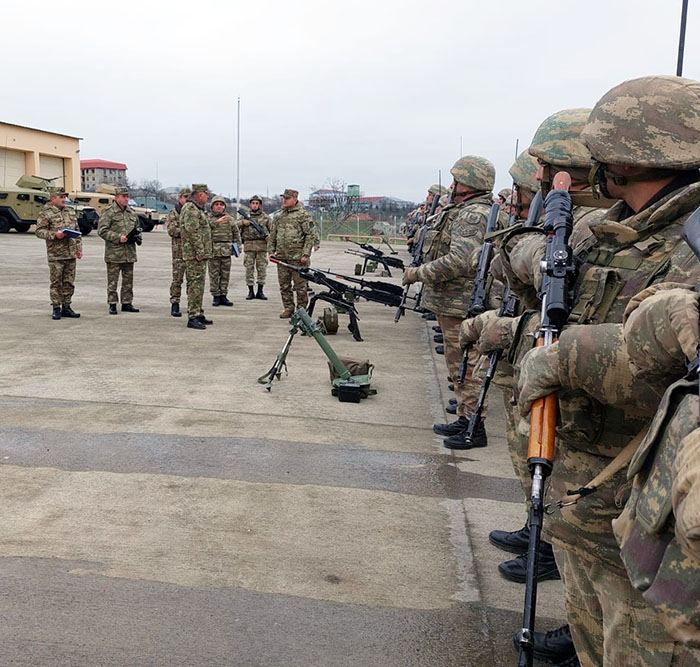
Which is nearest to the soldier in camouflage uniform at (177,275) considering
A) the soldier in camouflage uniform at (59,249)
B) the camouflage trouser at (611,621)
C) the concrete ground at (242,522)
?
the soldier in camouflage uniform at (59,249)

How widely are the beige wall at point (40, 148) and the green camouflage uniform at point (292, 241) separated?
3101cm

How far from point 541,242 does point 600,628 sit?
1.28 m

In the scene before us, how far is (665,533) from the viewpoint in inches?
54.7

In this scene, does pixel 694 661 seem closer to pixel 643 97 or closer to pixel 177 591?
pixel 643 97

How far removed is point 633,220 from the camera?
2.09 m

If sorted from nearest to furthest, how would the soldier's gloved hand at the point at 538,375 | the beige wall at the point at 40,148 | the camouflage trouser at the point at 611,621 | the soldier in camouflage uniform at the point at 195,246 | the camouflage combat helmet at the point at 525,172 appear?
the camouflage trouser at the point at 611,621, the soldier's gloved hand at the point at 538,375, the camouflage combat helmet at the point at 525,172, the soldier in camouflage uniform at the point at 195,246, the beige wall at the point at 40,148

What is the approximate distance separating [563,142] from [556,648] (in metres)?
1.93

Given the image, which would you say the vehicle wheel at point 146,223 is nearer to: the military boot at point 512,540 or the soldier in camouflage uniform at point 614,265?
the military boot at point 512,540

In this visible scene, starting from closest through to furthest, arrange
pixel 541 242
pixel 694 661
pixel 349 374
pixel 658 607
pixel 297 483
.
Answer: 1. pixel 658 607
2. pixel 694 661
3. pixel 541 242
4. pixel 297 483
5. pixel 349 374

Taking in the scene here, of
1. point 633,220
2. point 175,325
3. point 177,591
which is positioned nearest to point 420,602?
point 177,591

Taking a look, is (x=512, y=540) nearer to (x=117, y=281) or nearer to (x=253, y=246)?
(x=117, y=281)

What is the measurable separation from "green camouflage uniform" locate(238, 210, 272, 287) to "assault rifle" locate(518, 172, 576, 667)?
10596 millimetres

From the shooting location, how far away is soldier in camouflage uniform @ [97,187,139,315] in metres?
10.6

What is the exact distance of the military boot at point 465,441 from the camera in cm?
514
